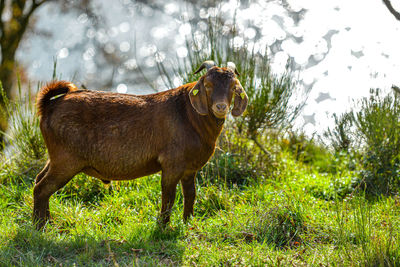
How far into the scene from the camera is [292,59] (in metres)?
8.10

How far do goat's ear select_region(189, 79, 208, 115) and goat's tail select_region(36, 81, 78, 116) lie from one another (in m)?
1.76

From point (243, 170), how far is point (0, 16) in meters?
9.19

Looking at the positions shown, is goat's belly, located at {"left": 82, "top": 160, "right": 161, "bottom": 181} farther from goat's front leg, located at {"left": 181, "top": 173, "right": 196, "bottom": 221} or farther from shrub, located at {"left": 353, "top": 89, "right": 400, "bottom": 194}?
shrub, located at {"left": 353, "top": 89, "right": 400, "bottom": 194}

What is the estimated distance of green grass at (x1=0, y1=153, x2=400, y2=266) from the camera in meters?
3.92

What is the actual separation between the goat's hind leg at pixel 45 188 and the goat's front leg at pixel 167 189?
113 centimetres

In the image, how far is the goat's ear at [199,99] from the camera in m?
4.52

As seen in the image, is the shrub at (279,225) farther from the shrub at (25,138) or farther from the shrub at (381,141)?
the shrub at (25,138)

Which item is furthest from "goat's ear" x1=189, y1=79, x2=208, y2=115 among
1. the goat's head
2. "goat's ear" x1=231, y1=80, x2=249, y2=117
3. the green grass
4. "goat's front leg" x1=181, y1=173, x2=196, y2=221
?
the green grass

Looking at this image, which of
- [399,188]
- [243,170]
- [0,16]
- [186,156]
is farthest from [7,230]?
[0,16]

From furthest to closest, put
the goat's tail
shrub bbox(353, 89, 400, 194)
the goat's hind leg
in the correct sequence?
shrub bbox(353, 89, 400, 194)
the goat's tail
the goat's hind leg

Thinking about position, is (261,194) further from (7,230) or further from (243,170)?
(7,230)

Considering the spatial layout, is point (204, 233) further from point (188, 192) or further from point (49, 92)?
point (49, 92)

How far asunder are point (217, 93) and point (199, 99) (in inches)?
10.4

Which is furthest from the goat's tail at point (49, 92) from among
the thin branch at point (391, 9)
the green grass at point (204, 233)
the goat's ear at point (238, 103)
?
the thin branch at point (391, 9)
